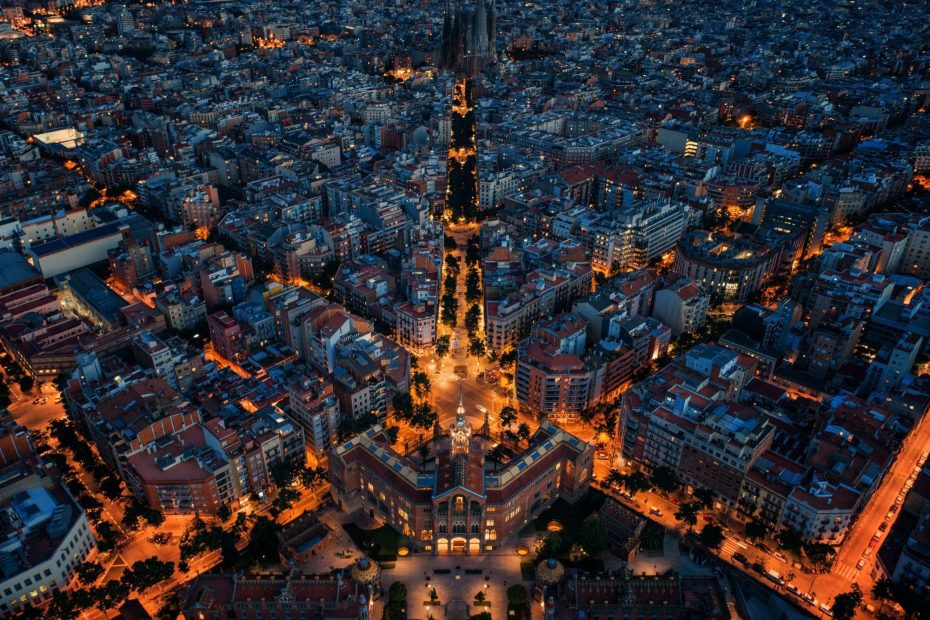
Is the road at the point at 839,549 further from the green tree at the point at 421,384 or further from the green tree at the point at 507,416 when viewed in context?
the green tree at the point at 421,384

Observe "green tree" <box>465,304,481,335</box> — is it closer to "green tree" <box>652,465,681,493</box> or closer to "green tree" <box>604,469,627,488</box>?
"green tree" <box>604,469,627,488</box>

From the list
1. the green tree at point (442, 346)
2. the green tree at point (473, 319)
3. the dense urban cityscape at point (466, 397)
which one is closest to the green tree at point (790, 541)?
the dense urban cityscape at point (466, 397)

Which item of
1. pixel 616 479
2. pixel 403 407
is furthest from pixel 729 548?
pixel 403 407

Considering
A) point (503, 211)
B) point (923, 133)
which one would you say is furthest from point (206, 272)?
point (923, 133)

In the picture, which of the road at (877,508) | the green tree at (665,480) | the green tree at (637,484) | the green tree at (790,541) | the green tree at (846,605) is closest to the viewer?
the green tree at (846,605)

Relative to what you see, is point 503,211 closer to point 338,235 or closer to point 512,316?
point 338,235

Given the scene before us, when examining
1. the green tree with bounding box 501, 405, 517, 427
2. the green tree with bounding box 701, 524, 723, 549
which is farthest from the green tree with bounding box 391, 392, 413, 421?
the green tree with bounding box 701, 524, 723, 549

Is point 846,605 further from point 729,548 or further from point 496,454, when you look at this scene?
point 496,454
